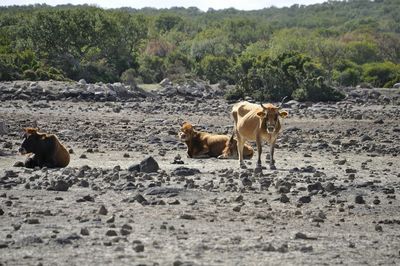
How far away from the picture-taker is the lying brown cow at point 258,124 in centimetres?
1850

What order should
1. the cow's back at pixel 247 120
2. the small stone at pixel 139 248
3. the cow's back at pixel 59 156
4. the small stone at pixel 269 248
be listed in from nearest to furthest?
the small stone at pixel 139 248, the small stone at pixel 269 248, the cow's back at pixel 59 156, the cow's back at pixel 247 120

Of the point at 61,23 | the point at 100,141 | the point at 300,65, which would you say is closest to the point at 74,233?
the point at 100,141

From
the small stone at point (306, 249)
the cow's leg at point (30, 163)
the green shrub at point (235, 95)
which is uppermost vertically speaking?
the small stone at point (306, 249)

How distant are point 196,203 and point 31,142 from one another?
5.58 m

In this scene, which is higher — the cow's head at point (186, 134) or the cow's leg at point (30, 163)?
the cow's leg at point (30, 163)

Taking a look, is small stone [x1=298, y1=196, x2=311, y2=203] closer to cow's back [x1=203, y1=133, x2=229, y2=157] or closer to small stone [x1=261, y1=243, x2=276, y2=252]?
small stone [x1=261, y1=243, x2=276, y2=252]

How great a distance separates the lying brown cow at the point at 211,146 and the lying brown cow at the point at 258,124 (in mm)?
581

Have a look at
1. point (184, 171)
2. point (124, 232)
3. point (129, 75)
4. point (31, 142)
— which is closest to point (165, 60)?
point (129, 75)

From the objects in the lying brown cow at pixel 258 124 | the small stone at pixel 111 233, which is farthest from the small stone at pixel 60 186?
the lying brown cow at pixel 258 124

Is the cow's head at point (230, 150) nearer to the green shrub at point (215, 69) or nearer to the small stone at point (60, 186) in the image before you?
the small stone at point (60, 186)

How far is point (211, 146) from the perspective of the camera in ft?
68.6

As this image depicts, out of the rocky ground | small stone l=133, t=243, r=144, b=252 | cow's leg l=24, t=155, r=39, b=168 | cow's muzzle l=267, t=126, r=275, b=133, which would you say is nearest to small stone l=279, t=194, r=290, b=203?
the rocky ground

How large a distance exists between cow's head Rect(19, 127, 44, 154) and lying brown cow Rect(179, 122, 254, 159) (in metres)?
3.79

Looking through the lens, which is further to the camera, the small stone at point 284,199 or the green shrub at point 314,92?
the green shrub at point 314,92
